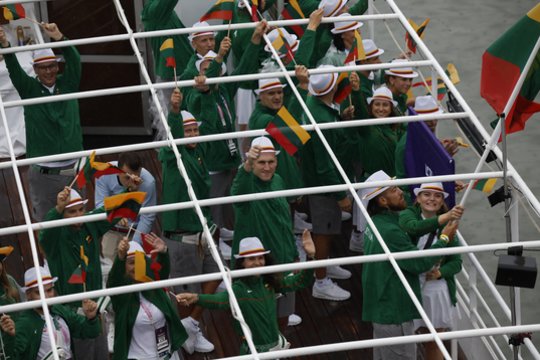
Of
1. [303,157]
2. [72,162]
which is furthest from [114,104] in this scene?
[303,157]

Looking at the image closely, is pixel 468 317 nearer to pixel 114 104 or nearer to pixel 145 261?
pixel 145 261

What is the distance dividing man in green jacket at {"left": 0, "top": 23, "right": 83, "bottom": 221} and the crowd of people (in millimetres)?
14

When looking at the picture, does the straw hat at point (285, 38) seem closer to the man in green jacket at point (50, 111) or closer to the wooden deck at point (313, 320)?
the man in green jacket at point (50, 111)

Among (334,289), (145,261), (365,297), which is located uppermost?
(145,261)

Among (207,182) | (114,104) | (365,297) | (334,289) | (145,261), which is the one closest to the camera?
(145,261)

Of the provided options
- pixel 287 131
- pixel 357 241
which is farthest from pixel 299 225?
pixel 287 131

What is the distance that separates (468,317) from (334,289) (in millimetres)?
1452

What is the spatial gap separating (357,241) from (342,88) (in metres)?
2.03

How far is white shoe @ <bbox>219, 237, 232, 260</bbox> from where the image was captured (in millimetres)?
13656

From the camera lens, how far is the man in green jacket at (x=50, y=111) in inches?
495

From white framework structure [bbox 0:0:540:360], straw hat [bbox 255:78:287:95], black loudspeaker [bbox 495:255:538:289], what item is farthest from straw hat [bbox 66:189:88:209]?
black loudspeaker [bbox 495:255:538:289]

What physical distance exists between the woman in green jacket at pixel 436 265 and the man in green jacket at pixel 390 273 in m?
0.13

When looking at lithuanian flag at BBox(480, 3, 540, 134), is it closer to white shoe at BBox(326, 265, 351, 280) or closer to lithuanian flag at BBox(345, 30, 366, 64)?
lithuanian flag at BBox(345, 30, 366, 64)

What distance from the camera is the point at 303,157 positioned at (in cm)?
1274
